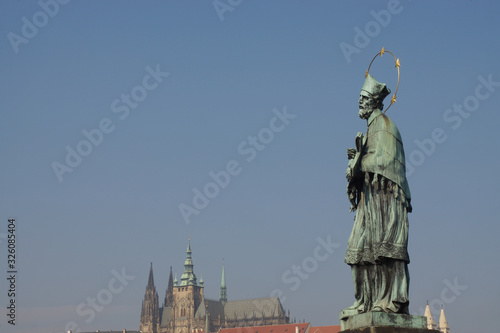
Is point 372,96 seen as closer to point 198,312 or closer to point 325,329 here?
point 325,329

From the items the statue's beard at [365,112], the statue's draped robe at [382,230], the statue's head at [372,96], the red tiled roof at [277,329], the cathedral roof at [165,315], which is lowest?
the statue's draped robe at [382,230]

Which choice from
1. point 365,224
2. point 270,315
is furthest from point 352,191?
point 270,315

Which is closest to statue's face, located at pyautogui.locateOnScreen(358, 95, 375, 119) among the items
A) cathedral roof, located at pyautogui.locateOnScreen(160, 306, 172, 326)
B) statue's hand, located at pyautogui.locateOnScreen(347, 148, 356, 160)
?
statue's hand, located at pyautogui.locateOnScreen(347, 148, 356, 160)

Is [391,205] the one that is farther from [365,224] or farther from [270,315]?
[270,315]

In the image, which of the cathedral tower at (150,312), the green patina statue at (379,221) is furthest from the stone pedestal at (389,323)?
the cathedral tower at (150,312)

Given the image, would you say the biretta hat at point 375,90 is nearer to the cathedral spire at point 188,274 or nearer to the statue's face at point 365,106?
the statue's face at point 365,106

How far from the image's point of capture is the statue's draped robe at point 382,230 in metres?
9.64

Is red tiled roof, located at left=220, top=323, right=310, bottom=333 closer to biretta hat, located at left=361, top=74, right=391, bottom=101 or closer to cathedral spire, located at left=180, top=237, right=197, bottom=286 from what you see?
cathedral spire, located at left=180, top=237, right=197, bottom=286

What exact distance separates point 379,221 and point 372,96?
1.65 m

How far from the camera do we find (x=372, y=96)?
1038 centimetres

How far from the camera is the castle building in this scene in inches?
6161

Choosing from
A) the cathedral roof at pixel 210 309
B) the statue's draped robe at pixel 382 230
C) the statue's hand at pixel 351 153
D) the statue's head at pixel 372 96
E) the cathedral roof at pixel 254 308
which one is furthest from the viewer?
the cathedral roof at pixel 210 309

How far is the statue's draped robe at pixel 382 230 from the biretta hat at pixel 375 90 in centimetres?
49

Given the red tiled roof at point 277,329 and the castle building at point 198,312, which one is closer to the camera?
the red tiled roof at point 277,329
